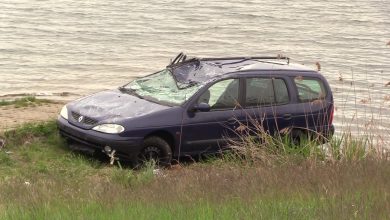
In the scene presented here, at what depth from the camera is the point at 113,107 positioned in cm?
1116

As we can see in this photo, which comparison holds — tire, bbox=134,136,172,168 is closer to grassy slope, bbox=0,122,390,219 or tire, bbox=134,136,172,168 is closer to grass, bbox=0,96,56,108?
grassy slope, bbox=0,122,390,219

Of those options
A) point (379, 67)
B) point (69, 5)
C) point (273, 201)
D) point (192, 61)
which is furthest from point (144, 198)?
point (69, 5)

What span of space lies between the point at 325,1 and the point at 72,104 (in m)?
29.1

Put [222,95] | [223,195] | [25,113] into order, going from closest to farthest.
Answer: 1. [223,195]
2. [222,95]
3. [25,113]

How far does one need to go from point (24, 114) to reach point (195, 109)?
3791mm

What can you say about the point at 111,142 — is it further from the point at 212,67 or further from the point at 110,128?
the point at 212,67

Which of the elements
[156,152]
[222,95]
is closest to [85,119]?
[156,152]

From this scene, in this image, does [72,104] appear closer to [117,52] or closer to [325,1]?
[117,52]

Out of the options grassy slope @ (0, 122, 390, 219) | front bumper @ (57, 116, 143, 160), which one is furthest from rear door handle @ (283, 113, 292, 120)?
grassy slope @ (0, 122, 390, 219)

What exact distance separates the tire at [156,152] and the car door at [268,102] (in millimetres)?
1357

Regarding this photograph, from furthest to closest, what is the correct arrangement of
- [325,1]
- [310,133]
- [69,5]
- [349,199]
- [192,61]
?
[325,1] → [69,5] → [192,61] → [310,133] → [349,199]

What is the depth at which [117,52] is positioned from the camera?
24.9 metres

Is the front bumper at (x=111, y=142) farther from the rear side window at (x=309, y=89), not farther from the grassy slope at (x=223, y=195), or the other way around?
the rear side window at (x=309, y=89)

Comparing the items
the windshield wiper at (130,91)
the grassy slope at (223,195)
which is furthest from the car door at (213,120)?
the grassy slope at (223,195)
